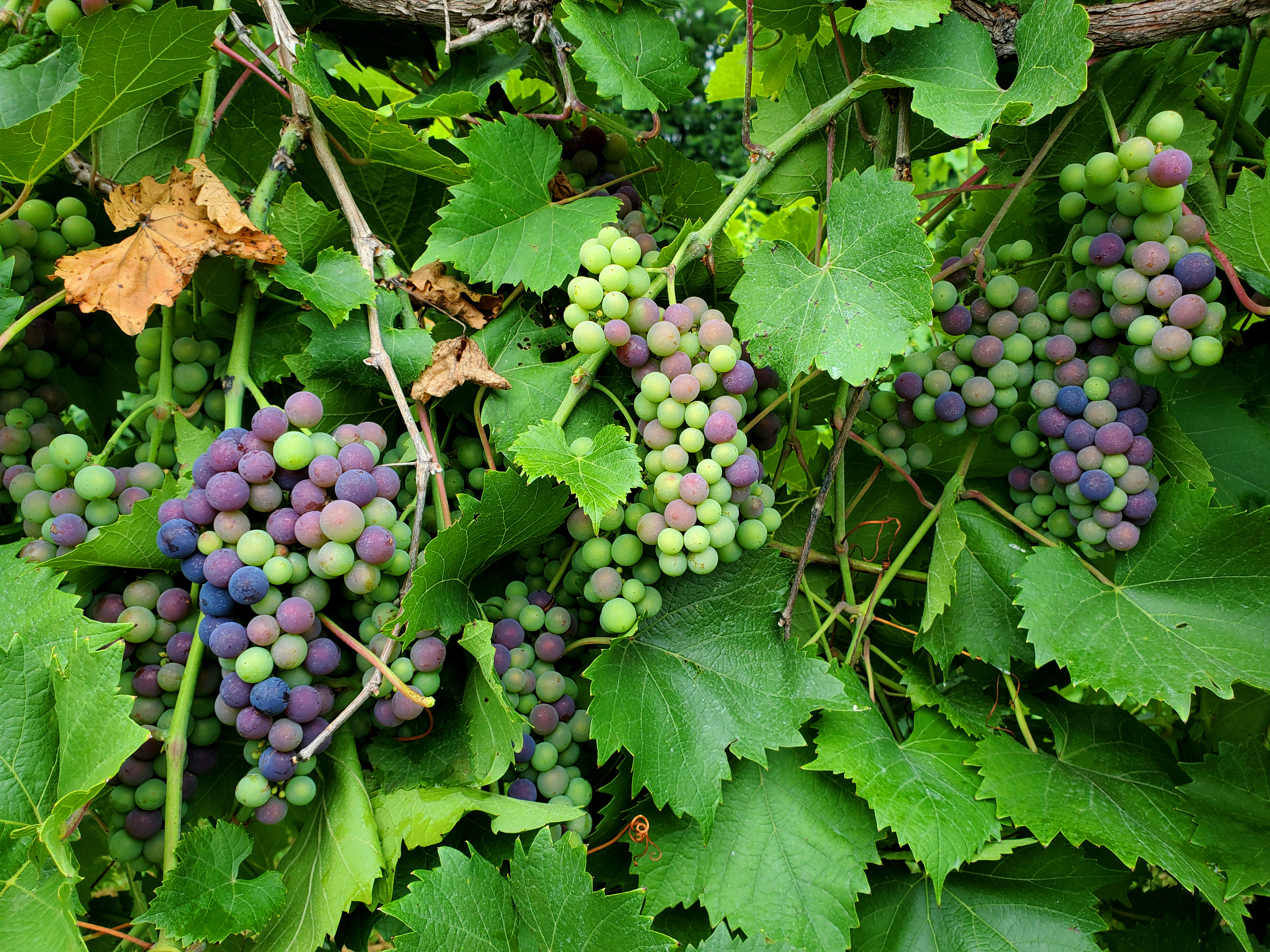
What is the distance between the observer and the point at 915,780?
1046 millimetres

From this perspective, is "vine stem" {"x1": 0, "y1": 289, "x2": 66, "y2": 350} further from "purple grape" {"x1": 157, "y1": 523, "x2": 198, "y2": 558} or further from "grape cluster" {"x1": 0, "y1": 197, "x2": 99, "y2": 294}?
"purple grape" {"x1": 157, "y1": 523, "x2": 198, "y2": 558}

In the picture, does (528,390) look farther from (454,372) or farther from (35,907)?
(35,907)

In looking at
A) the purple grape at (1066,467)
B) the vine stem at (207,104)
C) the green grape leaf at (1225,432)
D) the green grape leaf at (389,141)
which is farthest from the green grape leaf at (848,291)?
the vine stem at (207,104)

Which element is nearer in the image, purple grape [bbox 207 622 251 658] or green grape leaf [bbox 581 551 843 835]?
purple grape [bbox 207 622 251 658]

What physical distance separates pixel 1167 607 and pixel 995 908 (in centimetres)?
48

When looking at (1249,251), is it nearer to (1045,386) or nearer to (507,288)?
(1045,386)

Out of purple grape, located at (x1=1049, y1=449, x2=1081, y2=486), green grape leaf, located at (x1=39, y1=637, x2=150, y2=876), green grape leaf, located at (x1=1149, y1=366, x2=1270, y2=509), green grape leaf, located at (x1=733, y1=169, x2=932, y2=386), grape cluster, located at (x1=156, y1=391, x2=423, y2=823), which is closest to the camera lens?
green grape leaf, located at (x1=39, y1=637, x2=150, y2=876)

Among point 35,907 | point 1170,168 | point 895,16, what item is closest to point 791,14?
point 895,16

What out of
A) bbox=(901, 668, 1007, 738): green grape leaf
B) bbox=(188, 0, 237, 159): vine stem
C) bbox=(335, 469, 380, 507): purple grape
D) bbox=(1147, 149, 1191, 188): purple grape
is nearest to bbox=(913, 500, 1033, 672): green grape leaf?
bbox=(901, 668, 1007, 738): green grape leaf

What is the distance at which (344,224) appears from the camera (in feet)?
3.71

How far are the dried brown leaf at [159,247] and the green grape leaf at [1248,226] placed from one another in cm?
126

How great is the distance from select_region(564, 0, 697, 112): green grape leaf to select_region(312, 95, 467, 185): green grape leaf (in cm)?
25

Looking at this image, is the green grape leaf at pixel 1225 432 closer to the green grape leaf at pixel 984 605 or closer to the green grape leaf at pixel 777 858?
the green grape leaf at pixel 984 605

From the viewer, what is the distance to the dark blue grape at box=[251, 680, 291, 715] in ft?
2.81
